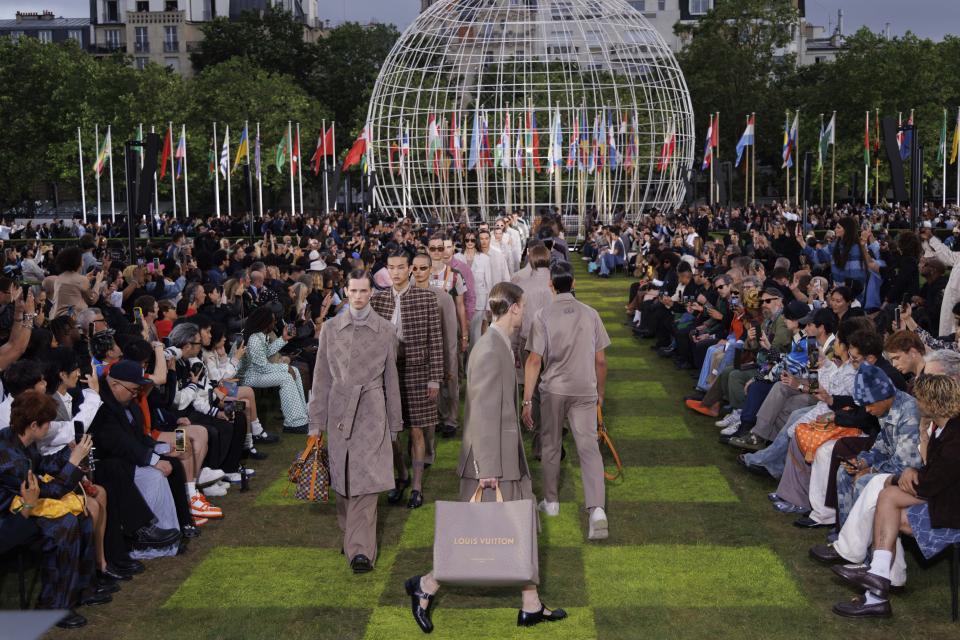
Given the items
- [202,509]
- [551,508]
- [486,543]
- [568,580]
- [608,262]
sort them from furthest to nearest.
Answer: [608,262], [202,509], [551,508], [568,580], [486,543]

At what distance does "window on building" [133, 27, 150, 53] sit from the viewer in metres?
92.4

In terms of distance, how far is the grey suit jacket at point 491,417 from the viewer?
7355 mm

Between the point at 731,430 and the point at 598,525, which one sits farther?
the point at 731,430

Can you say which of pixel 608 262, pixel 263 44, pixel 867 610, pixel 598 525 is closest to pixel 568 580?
pixel 598 525

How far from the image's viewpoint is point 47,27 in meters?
107

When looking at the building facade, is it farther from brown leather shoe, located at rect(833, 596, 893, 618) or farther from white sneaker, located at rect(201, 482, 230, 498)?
brown leather shoe, located at rect(833, 596, 893, 618)

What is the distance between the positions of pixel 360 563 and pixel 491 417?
173cm

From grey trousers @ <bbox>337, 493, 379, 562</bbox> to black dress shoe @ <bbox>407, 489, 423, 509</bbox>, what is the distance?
1.48m

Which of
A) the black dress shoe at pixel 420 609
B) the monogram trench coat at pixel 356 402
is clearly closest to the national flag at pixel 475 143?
the monogram trench coat at pixel 356 402

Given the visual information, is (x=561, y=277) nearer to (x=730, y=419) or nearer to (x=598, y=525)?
(x=598, y=525)

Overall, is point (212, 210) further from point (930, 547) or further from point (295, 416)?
point (930, 547)

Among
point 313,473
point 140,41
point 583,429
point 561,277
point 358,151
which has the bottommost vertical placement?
point 313,473

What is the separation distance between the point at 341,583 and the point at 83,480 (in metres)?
1.95

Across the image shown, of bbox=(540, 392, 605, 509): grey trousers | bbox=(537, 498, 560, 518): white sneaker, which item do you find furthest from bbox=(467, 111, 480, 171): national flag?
bbox=(540, 392, 605, 509): grey trousers
